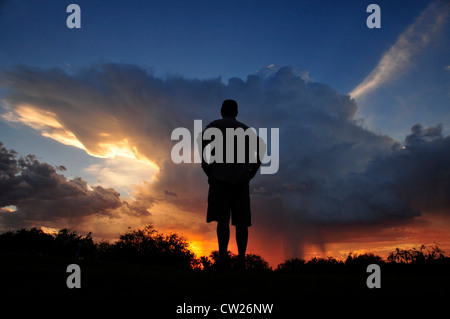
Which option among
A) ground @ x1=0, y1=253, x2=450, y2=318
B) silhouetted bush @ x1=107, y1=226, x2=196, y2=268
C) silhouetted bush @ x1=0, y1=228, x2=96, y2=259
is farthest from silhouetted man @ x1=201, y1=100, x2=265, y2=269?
silhouetted bush @ x1=0, y1=228, x2=96, y2=259

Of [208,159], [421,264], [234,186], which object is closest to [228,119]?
[208,159]

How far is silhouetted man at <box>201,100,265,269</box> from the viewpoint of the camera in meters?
5.55

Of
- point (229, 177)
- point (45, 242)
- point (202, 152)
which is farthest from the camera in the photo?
point (45, 242)

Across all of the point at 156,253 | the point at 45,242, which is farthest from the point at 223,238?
the point at 45,242

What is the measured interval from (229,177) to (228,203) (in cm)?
53

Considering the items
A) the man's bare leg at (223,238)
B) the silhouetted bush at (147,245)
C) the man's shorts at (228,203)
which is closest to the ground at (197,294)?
the man's bare leg at (223,238)

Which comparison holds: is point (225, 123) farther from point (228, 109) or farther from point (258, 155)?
point (258, 155)

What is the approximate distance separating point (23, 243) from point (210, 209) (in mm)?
73003

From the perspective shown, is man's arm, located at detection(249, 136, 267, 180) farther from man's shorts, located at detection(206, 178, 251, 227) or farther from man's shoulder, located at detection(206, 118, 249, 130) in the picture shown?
man's shoulder, located at detection(206, 118, 249, 130)

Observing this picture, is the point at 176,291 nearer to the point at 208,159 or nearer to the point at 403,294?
the point at 403,294

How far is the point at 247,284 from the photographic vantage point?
2.84 metres

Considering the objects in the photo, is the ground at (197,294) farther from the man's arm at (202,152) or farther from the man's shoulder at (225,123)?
the man's shoulder at (225,123)

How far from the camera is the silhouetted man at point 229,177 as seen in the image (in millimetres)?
5547

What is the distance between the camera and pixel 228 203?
222 inches
